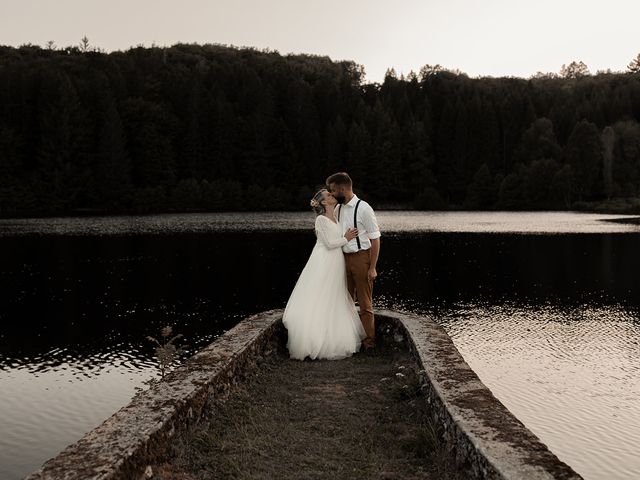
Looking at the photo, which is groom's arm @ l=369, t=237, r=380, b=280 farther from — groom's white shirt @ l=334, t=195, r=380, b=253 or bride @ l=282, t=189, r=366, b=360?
bride @ l=282, t=189, r=366, b=360

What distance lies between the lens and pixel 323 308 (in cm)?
791

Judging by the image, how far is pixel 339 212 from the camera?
26.9ft

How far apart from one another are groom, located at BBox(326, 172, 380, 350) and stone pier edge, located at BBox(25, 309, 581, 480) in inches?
53.1

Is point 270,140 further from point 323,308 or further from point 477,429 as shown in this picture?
point 477,429

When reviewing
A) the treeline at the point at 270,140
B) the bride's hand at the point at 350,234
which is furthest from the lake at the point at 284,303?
the treeline at the point at 270,140

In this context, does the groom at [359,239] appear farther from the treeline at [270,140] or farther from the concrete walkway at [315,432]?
the treeline at [270,140]

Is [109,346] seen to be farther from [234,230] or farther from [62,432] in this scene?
[234,230]

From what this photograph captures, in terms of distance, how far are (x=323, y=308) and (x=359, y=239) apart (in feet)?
3.25

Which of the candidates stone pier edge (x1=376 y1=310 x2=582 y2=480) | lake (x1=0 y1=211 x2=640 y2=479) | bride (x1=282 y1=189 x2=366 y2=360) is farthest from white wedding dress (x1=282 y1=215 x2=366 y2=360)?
lake (x1=0 y1=211 x2=640 y2=479)

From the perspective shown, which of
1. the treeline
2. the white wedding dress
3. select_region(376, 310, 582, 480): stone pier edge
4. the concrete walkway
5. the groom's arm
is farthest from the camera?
the treeline

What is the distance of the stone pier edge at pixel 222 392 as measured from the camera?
366cm

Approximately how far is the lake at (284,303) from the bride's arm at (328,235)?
370 cm

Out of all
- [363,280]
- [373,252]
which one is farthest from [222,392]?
[373,252]

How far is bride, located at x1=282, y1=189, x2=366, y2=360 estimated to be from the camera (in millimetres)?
7824
